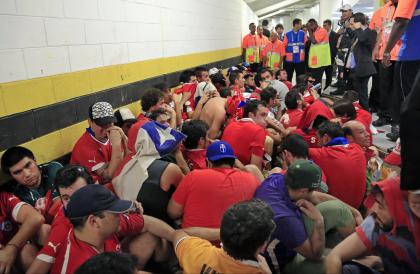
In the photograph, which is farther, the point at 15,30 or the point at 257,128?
the point at 257,128

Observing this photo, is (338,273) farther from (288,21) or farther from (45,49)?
(288,21)

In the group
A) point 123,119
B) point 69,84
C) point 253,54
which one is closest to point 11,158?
point 69,84

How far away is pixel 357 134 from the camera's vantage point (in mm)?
3223

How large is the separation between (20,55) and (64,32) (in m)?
0.60

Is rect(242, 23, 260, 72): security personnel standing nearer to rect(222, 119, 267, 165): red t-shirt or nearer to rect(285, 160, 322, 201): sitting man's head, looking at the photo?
rect(222, 119, 267, 165): red t-shirt

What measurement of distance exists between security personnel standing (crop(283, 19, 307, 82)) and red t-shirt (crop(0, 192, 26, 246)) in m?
7.78

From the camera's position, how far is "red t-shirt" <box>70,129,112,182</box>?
120 inches

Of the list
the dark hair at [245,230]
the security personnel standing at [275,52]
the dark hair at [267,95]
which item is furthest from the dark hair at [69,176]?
the security personnel standing at [275,52]

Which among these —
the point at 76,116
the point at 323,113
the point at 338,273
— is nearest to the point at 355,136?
the point at 323,113

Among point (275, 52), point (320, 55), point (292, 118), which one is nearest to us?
point (292, 118)

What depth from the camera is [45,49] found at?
2.94 meters

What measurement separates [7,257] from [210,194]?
4.06 ft

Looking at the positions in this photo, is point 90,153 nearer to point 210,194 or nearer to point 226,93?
point 210,194

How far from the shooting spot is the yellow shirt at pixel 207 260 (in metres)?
1.54
